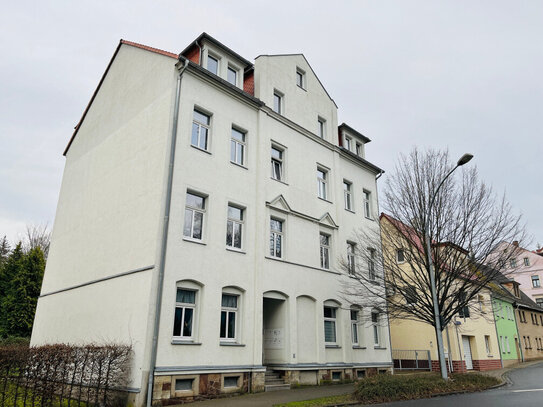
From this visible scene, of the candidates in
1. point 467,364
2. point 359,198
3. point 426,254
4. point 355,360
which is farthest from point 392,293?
point 467,364

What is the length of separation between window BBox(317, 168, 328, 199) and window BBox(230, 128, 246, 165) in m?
5.00

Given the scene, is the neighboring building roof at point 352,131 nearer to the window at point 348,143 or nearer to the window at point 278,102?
the window at point 348,143

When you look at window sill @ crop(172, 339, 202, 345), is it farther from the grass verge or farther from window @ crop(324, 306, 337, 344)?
window @ crop(324, 306, 337, 344)

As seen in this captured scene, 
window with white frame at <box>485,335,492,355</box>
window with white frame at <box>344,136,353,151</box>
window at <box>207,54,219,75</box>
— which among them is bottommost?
window with white frame at <box>485,335,492,355</box>

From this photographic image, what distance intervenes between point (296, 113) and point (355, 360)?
38.5 feet

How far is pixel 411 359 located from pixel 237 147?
1977 cm

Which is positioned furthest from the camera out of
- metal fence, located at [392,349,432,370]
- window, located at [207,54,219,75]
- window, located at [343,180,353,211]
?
metal fence, located at [392,349,432,370]

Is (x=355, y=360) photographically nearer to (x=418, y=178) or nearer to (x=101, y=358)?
(x=418, y=178)

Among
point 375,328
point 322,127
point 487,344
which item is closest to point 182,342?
point 375,328

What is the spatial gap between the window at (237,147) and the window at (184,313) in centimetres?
559

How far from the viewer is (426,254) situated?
16250 mm

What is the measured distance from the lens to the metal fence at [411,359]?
1072 inches

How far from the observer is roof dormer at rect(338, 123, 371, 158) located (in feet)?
77.3

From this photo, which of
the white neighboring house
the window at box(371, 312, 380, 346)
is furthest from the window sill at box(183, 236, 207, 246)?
the window at box(371, 312, 380, 346)
